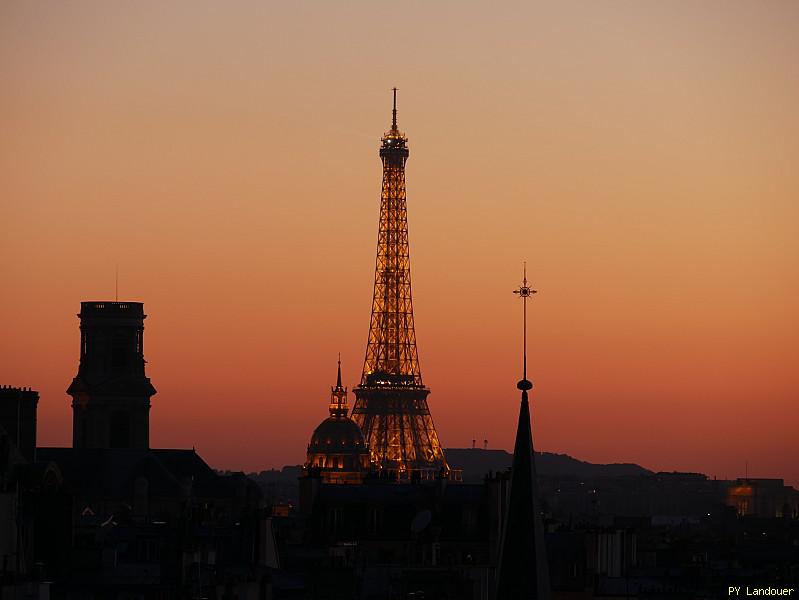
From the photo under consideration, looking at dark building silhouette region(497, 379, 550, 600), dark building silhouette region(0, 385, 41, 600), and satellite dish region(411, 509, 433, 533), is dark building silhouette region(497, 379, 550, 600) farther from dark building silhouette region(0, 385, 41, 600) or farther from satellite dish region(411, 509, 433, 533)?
satellite dish region(411, 509, 433, 533)

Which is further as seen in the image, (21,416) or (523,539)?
(21,416)

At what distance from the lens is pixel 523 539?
68.9m

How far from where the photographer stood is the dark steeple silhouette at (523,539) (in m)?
68.0

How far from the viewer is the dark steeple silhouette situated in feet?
223

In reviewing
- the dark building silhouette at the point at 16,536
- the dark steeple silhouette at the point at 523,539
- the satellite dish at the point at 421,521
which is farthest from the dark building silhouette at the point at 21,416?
the dark steeple silhouette at the point at 523,539

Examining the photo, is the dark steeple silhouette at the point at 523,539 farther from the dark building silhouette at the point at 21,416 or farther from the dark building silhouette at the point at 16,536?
the dark building silhouette at the point at 21,416

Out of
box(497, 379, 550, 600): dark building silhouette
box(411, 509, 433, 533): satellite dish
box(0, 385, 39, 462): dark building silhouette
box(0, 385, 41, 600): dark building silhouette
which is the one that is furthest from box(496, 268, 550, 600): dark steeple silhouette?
box(0, 385, 39, 462): dark building silhouette

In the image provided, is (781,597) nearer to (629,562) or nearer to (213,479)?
(629,562)

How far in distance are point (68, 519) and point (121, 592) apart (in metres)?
2.22

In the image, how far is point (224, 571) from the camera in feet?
283

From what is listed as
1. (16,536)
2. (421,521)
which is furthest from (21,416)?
(16,536)

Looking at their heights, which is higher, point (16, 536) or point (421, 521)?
point (421, 521)

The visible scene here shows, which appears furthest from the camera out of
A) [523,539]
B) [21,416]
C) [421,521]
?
[21,416]

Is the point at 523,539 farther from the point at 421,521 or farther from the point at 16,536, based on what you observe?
the point at 421,521
